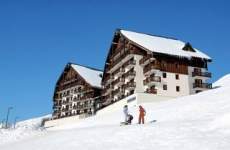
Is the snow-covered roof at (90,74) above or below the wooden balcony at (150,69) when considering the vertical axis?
above

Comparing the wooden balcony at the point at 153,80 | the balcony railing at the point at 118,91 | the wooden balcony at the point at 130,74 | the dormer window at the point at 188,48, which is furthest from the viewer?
the balcony railing at the point at 118,91

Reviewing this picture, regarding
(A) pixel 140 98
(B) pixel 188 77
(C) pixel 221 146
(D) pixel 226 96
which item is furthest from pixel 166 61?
(C) pixel 221 146

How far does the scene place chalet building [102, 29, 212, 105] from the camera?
195 ft

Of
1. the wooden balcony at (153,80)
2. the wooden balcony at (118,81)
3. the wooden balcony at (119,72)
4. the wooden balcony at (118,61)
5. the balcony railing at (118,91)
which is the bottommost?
the balcony railing at (118,91)

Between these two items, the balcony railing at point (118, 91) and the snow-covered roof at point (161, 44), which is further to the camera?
the balcony railing at point (118, 91)

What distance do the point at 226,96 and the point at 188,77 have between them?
24.5 m

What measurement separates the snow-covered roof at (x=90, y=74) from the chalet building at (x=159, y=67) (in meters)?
13.8

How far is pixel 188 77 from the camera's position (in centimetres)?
6178

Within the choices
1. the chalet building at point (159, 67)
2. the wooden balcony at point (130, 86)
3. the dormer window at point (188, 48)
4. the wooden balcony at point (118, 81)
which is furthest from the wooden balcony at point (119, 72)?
the dormer window at point (188, 48)

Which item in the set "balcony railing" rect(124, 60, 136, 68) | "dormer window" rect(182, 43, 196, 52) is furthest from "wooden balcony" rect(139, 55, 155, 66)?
"dormer window" rect(182, 43, 196, 52)

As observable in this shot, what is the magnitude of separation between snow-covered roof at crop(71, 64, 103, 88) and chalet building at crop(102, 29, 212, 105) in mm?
13829

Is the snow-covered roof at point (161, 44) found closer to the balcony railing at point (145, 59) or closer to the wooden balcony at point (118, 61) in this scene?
the balcony railing at point (145, 59)

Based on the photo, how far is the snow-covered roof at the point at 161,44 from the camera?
202ft

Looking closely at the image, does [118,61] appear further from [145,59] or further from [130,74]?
[145,59]
